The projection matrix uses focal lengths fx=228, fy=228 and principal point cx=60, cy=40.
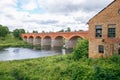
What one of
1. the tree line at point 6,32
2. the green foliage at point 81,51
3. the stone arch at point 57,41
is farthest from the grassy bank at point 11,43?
the green foliage at point 81,51

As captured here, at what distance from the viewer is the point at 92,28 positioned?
34844 mm

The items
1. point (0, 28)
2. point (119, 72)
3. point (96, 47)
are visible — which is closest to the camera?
point (119, 72)

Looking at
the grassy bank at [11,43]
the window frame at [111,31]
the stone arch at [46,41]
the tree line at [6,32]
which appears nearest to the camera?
the window frame at [111,31]

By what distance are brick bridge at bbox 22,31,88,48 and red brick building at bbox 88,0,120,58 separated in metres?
33.0

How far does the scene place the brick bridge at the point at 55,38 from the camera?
78.8 metres

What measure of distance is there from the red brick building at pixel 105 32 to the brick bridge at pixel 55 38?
33.0 m

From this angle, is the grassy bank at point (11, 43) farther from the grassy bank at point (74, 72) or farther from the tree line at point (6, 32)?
the grassy bank at point (74, 72)

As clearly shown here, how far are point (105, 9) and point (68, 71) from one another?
1043 cm

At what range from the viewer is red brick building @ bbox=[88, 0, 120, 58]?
31.2 metres

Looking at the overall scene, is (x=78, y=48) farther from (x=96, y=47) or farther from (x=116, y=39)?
(x=116, y=39)

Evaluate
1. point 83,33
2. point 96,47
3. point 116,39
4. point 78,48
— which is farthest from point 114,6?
point 83,33

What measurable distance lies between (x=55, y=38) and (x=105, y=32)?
6257 centimetres

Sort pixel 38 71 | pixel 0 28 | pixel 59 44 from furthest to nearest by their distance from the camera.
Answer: pixel 0 28 < pixel 59 44 < pixel 38 71

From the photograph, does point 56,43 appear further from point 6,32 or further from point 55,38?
point 6,32
